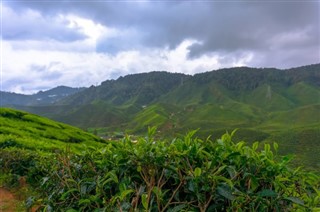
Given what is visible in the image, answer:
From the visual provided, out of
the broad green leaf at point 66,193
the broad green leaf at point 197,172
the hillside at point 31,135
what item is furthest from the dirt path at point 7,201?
the broad green leaf at point 197,172

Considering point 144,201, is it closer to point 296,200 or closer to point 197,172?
point 197,172

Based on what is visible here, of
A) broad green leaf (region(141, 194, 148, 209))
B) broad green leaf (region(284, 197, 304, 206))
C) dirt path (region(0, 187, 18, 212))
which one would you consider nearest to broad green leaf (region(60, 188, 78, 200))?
broad green leaf (region(141, 194, 148, 209))

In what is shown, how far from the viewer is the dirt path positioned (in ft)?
23.4

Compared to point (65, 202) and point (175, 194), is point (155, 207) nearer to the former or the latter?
point (175, 194)

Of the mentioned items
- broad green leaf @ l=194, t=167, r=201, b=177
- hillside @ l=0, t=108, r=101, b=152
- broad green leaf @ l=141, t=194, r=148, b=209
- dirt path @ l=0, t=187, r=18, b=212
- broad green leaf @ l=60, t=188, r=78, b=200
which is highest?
broad green leaf @ l=194, t=167, r=201, b=177

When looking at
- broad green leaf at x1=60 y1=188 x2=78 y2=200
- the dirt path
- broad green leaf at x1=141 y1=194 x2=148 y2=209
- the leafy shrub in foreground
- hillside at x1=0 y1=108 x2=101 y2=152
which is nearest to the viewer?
broad green leaf at x1=141 y1=194 x2=148 y2=209

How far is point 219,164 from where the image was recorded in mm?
2514

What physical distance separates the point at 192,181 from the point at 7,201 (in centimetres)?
655

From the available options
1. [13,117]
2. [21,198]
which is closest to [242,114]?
[13,117]

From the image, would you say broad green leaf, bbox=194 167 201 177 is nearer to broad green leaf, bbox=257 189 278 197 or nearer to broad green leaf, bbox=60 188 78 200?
broad green leaf, bbox=257 189 278 197

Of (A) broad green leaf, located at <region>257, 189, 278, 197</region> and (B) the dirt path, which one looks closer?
(A) broad green leaf, located at <region>257, 189, 278, 197</region>

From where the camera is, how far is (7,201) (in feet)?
25.2

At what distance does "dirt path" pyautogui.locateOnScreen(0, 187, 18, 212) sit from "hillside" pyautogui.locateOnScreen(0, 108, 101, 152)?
3915 mm

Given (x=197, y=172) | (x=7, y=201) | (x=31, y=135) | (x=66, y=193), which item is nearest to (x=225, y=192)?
(x=197, y=172)
